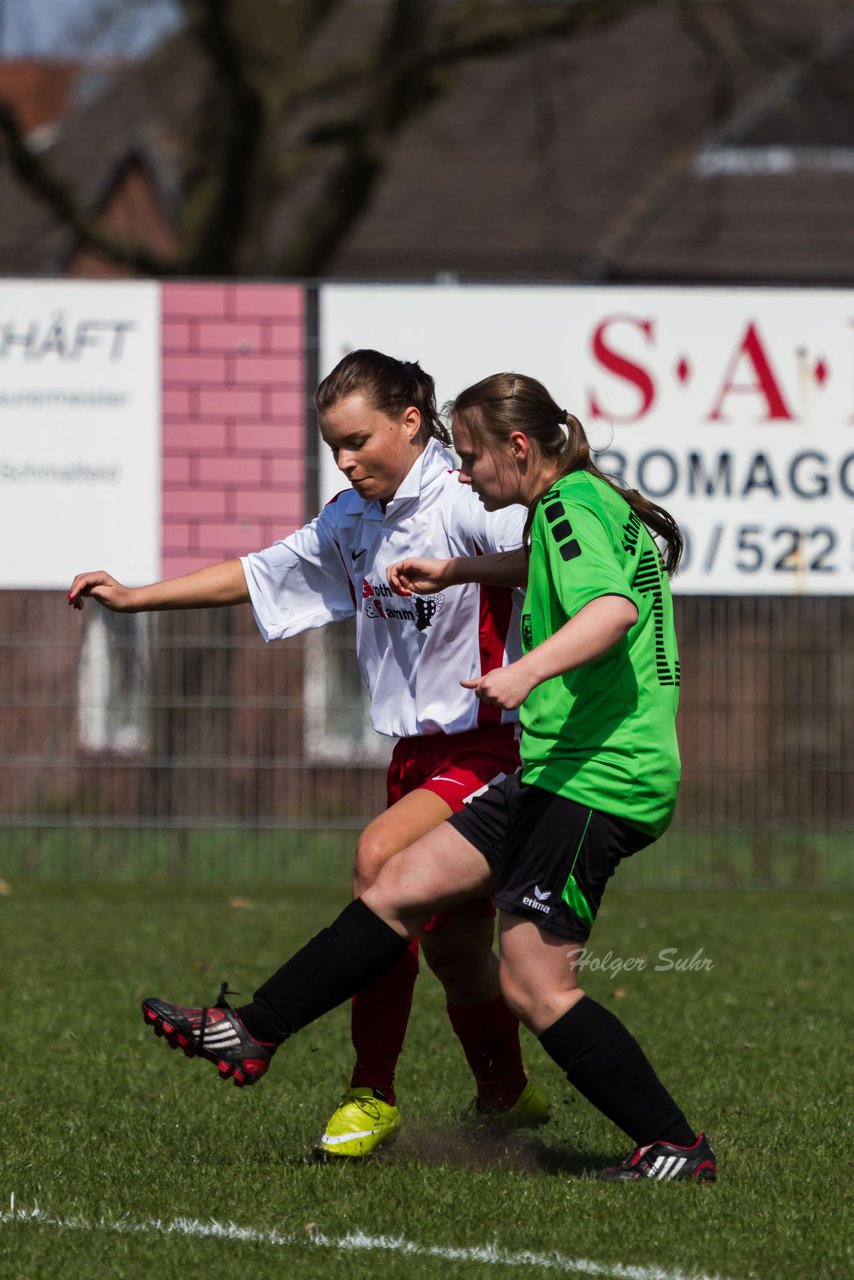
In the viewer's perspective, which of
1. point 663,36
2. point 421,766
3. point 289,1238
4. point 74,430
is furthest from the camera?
point 663,36

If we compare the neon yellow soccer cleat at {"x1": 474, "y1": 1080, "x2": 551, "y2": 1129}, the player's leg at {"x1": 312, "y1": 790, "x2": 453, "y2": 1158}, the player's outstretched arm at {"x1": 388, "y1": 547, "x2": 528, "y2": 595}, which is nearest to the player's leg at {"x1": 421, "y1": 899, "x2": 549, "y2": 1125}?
the neon yellow soccer cleat at {"x1": 474, "y1": 1080, "x2": 551, "y2": 1129}

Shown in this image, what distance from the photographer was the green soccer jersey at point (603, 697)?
173 inches

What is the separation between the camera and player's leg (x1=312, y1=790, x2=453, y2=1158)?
4836mm

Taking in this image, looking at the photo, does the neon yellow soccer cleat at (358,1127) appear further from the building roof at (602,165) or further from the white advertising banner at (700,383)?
the building roof at (602,165)

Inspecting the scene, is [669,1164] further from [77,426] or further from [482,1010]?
[77,426]

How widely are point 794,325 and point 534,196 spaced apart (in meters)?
12.9

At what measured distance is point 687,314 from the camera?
425 inches

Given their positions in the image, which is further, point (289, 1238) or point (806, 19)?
point (806, 19)

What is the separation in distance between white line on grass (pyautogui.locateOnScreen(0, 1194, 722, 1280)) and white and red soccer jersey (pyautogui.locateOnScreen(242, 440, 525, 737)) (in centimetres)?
138

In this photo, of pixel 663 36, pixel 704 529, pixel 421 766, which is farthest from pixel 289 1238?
pixel 663 36

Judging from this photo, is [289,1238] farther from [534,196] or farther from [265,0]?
[534,196]

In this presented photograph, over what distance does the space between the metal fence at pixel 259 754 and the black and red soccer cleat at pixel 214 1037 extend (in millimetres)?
6519

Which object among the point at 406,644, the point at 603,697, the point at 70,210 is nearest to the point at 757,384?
the point at 406,644

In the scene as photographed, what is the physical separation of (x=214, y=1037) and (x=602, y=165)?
20.5 metres
